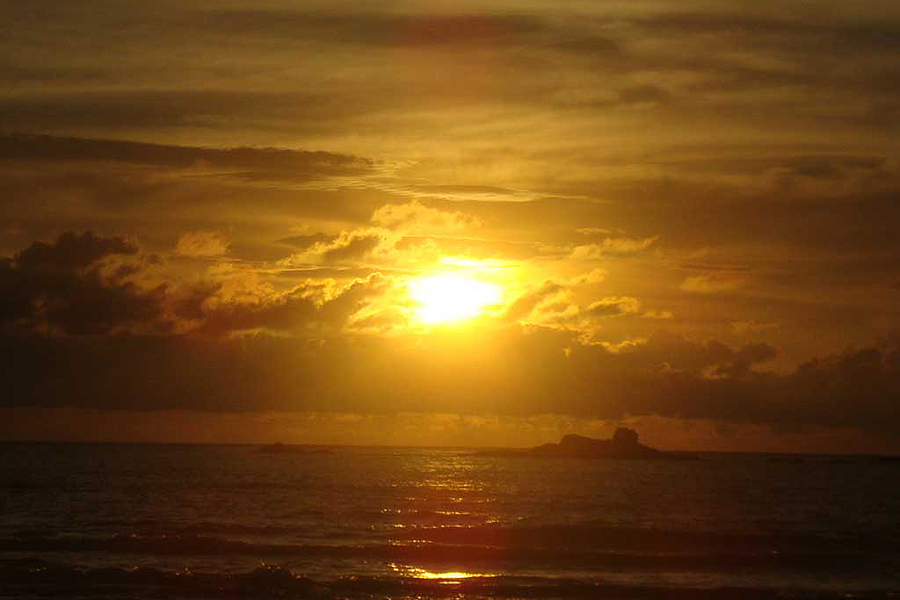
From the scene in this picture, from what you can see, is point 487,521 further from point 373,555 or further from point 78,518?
point 78,518

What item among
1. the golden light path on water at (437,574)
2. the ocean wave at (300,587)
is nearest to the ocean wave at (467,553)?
the golden light path on water at (437,574)

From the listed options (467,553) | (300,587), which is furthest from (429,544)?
(300,587)

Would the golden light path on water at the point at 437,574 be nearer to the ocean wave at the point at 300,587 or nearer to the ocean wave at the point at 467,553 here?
the ocean wave at the point at 300,587

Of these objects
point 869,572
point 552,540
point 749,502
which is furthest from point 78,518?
point 749,502

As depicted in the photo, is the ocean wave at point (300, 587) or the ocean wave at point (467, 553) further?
the ocean wave at point (467, 553)

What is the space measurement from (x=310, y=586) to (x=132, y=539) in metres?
16.0

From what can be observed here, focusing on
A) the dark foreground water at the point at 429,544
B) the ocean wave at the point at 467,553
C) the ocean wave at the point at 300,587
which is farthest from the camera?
the ocean wave at the point at 467,553

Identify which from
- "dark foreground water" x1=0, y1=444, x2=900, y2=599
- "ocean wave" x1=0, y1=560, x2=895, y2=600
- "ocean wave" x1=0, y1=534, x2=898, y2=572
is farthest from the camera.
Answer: "ocean wave" x1=0, y1=534, x2=898, y2=572

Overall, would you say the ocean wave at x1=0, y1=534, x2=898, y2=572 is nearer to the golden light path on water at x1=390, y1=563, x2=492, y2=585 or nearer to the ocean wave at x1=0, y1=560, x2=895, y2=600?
the golden light path on water at x1=390, y1=563, x2=492, y2=585

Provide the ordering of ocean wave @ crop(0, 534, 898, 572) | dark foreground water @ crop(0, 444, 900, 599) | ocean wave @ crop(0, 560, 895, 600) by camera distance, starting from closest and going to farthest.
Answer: ocean wave @ crop(0, 560, 895, 600) < dark foreground water @ crop(0, 444, 900, 599) < ocean wave @ crop(0, 534, 898, 572)

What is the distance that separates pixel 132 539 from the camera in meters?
49.4

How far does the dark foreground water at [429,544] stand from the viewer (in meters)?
38.2

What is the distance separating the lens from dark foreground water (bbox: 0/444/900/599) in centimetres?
3825

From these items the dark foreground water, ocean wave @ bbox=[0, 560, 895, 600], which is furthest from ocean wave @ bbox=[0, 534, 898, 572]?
ocean wave @ bbox=[0, 560, 895, 600]
